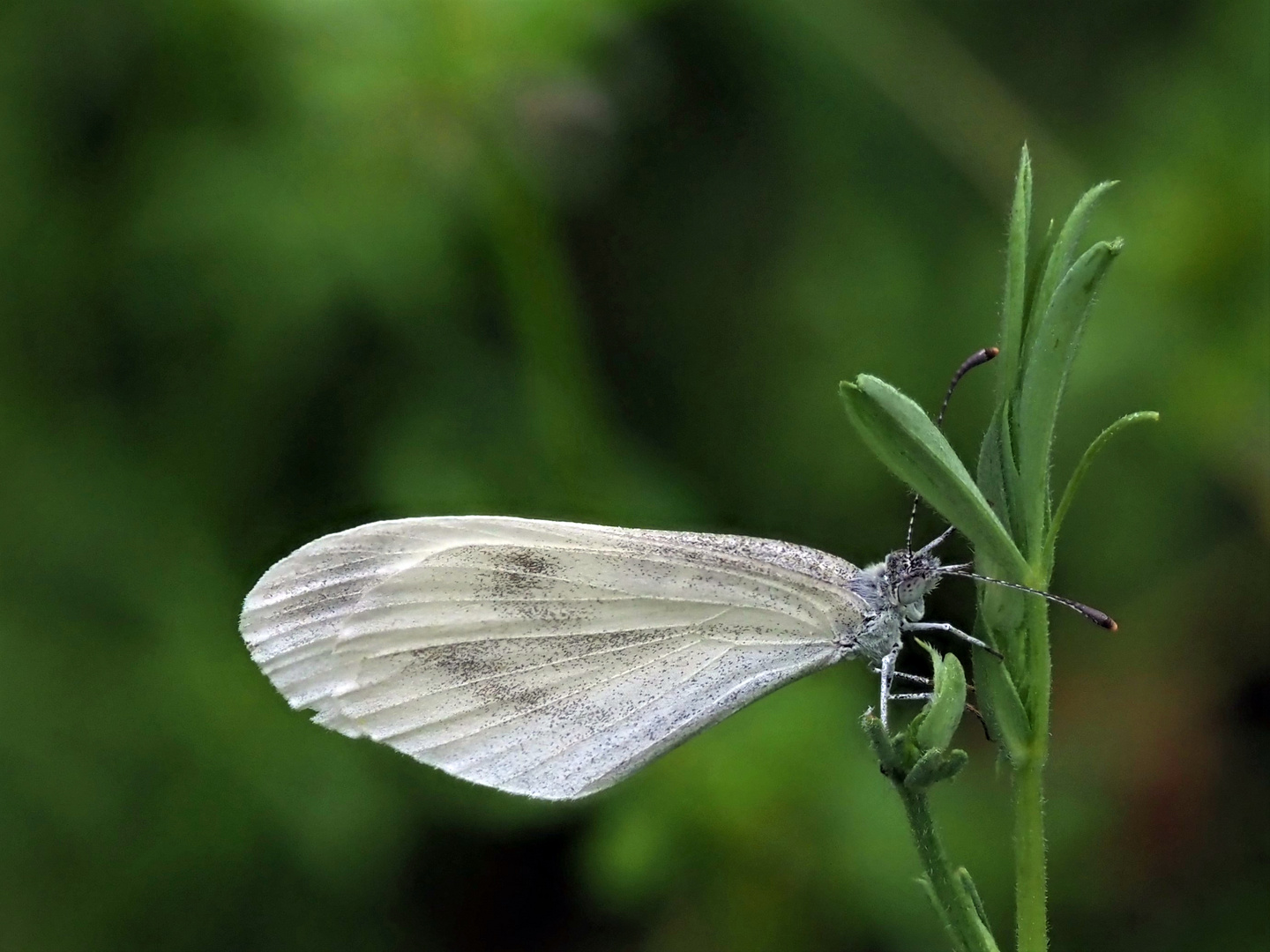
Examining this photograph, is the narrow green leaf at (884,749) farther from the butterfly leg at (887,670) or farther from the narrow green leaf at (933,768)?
the butterfly leg at (887,670)

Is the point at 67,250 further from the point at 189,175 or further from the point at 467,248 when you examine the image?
the point at 467,248

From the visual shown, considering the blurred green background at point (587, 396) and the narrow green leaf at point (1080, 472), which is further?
the blurred green background at point (587, 396)

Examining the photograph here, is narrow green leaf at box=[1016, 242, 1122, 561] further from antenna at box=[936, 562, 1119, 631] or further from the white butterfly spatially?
the white butterfly

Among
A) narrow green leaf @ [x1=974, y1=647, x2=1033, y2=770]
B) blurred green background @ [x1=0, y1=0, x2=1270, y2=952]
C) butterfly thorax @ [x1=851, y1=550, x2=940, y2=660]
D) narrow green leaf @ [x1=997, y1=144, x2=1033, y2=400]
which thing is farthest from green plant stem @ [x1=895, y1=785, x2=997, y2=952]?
blurred green background @ [x1=0, y1=0, x2=1270, y2=952]

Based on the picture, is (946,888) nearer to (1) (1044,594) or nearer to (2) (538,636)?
(1) (1044,594)

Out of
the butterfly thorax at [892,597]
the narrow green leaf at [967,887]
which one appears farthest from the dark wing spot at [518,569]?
the narrow green leaf at [967,887]

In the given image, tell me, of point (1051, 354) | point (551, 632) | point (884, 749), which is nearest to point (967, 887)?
point (884, 749)

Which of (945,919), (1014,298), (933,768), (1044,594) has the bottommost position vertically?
(945,919)
